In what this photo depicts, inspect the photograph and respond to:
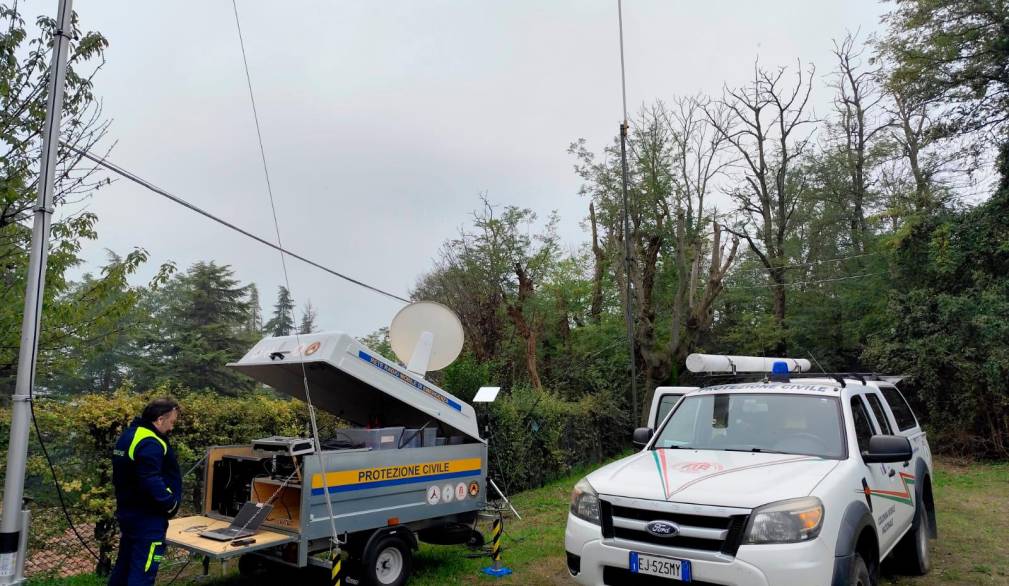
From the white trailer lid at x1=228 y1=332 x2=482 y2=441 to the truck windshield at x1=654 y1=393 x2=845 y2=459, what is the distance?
2.23m

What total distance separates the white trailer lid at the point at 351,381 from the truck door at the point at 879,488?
11.9ft

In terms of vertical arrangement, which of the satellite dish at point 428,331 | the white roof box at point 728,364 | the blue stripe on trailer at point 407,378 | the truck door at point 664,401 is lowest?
the truck door at point 664,401

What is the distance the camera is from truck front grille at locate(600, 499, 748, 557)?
3.94 m

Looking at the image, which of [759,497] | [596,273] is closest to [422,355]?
[759,497]

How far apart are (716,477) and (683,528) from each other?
53 centimetres

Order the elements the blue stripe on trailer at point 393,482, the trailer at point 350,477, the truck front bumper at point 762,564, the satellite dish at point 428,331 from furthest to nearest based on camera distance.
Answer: the satellite dish at point 428,331
the blue stripe on trailer at point 393,482
the trailer at point 350,477
the truck front bumper at point 762,564

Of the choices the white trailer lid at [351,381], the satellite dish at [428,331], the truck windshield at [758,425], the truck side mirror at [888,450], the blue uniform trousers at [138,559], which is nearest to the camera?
the blue uniform trousers at [138,559]

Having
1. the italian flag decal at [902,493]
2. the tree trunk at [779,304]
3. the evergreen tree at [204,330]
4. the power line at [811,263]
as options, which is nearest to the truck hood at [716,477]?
the italian flag decal at [902,493]

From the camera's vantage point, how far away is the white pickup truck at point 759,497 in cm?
389

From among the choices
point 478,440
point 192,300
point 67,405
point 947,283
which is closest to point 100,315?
point 67,405

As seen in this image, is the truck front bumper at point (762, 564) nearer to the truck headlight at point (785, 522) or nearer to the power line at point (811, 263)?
the truck headlight at point (785, 522)

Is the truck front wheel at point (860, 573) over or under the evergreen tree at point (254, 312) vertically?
under

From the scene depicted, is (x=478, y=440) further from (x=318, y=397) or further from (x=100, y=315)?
(x=100, y=315)

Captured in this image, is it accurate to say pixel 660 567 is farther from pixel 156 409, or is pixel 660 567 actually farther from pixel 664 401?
pixel 664 401
